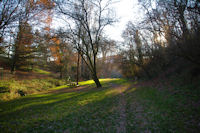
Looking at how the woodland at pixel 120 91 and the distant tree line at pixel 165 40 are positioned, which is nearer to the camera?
the woodland at pixel 120 91

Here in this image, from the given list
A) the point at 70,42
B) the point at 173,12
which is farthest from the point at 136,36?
the point at 70,42

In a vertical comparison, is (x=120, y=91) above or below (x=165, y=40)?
below

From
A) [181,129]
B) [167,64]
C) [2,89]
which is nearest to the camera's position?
[181,129]

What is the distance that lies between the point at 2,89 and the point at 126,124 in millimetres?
12912

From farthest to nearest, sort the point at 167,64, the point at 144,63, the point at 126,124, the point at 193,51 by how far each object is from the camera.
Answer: the point at 144,63 → the point at 167,64 → the point at 193,51 → the point at 126,124

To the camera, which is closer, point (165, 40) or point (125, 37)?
point (165, 40)

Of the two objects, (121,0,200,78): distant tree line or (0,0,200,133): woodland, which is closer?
(0,0,200,133): woodland

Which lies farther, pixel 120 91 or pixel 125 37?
pixel 125 37

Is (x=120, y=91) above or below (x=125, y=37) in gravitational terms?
below

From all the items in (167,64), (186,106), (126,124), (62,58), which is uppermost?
(62,58)

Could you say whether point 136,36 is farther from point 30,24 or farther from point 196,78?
point 30,24

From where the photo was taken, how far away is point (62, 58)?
2991 centimetres

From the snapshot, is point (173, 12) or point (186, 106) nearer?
point (186, 106)

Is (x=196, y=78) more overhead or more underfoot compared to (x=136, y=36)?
more underfoot
